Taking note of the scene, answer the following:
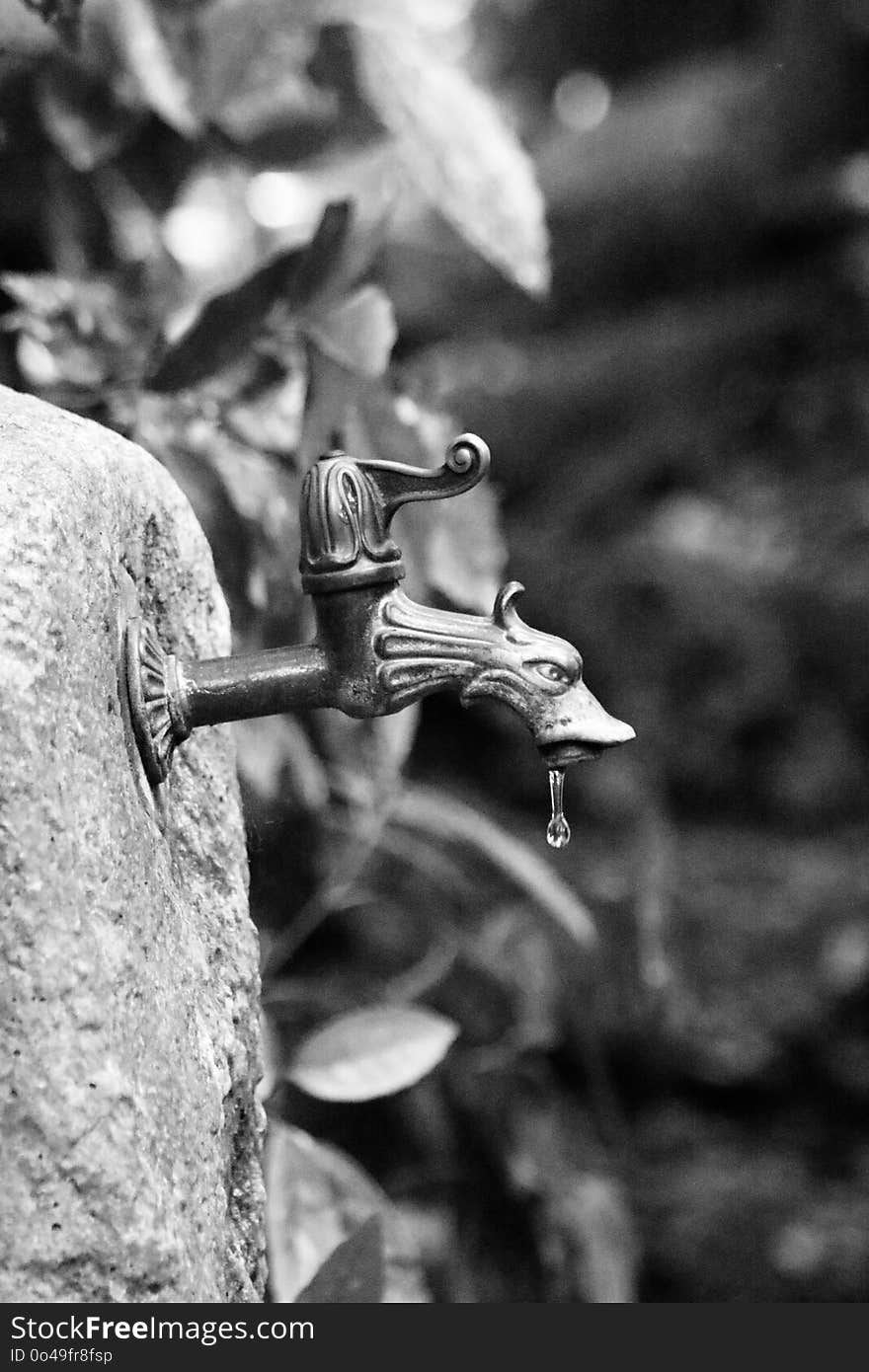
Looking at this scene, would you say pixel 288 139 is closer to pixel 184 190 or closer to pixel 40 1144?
pixel 184 190

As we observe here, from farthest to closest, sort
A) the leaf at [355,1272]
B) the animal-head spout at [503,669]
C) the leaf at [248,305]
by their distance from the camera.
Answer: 1. the leaf at [248,305]
2. the leaf at [355,1272]
3. the animal-head spout at [503,669]

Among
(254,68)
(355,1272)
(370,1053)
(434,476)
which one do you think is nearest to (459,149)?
(254,68)

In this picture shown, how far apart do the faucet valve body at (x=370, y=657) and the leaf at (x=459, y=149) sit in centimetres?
42

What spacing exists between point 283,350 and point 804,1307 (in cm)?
66

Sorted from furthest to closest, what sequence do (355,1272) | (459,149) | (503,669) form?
(459,149), (355,1272), (503,669)

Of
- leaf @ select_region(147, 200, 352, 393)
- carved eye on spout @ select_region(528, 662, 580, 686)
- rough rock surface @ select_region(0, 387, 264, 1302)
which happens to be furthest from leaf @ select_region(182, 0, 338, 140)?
carved eye on spout @ select_region(528, 662, 580, 686)

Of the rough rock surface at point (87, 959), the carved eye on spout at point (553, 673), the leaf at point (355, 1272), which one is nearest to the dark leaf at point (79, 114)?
the rough rock surface at point (87, 959)

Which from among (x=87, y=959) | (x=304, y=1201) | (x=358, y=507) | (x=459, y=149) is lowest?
(x=304, y=1201)

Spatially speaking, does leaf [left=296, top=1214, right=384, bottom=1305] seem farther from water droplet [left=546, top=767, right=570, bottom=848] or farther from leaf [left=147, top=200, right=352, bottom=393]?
leaf [left=147, top=200, right=352, bottom=393]

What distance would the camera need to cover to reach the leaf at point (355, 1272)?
760mm

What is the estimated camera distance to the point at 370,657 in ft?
1.99

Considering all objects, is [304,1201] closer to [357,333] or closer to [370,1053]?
[370,1053]

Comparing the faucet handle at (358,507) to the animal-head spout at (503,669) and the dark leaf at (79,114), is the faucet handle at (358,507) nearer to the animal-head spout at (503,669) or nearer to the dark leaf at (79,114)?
the animal-head spout at (503,669)

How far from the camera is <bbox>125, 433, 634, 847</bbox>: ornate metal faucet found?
0.59m
